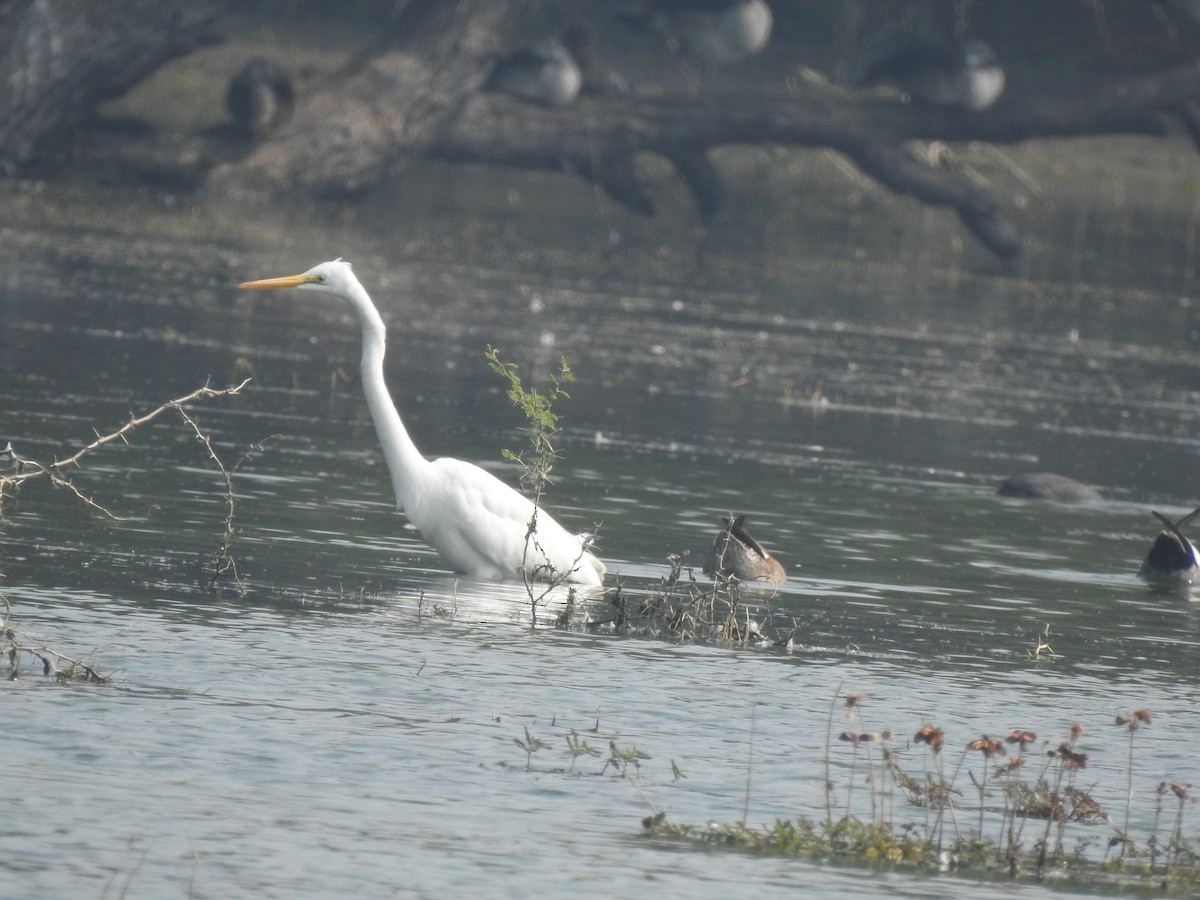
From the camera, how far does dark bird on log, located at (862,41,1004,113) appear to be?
29.5m

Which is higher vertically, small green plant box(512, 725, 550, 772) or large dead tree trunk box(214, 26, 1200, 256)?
large dead tree trunk box(214, 26, 1200, 256)

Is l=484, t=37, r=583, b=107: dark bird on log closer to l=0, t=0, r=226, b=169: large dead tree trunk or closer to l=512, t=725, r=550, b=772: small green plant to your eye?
l=0, t=0, r=226, b=169: large dead tree trunk

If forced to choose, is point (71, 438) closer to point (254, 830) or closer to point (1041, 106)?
point (254, 830)

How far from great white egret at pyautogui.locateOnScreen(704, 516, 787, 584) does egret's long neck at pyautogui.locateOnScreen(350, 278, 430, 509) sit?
143 centimetres

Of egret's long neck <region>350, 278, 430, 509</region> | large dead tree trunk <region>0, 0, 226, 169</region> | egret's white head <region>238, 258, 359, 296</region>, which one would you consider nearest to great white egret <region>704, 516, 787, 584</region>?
egret's long neck <region>350, 278, 430, 509</region>

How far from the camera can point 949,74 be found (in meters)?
29.6

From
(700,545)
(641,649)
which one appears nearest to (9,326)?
(700,545)

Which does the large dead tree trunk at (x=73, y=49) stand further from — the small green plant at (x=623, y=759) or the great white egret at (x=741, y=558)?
the small green plant at (x=623, y=759)

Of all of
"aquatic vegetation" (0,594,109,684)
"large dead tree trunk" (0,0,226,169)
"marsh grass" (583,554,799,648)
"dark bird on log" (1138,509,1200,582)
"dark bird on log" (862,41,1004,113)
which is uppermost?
"dark bird on log" (862,41,1004,113)

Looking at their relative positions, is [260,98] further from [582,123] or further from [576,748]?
[576,748]

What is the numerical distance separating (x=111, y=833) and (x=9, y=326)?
11456 millimetres

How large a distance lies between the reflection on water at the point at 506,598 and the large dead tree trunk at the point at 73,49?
6.96m

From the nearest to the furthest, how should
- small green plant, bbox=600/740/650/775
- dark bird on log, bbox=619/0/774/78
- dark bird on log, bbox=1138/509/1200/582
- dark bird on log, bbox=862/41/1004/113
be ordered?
small green plant, bbox=600/740/650/775 → dark bird on log, bbox=1138/509/1200/582 → dark bird on log, bbox=862/41/1004/113 → dark bird on log, bbox=619/0/774/78

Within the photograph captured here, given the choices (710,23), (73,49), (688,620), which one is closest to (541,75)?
(710,23)
